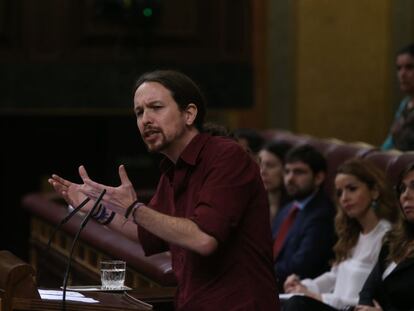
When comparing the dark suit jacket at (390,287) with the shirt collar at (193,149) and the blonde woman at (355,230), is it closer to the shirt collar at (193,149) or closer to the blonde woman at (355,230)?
the blonde woman at (355,230)

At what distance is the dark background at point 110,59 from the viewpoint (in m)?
7.99

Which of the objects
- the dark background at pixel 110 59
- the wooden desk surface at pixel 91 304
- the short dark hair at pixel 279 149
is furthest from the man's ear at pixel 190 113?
the dark background at pixel 110 59

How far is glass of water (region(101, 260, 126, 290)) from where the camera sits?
3141mm

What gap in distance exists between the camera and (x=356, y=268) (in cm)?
437

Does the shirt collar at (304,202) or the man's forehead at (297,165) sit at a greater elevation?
the man's forehead at (297,165)

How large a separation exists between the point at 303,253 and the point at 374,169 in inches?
23.2

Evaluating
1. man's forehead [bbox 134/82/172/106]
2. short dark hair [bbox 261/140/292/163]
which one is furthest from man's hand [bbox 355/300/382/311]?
short dark hair [bbox 261/140/292/163]

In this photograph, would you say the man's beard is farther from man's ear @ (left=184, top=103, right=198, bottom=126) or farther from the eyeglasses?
man's ear @ (left=184, top=103, right=198, bottom=126)

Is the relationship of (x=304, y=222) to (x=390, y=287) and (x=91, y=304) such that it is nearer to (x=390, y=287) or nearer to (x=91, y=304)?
(x=390, y=287)

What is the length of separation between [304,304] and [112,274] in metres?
1.10

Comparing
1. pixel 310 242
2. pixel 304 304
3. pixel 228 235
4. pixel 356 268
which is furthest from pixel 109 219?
pixel 310 242

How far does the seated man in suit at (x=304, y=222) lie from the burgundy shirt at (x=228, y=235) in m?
2.10

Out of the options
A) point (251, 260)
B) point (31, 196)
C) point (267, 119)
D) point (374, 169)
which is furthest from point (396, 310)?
point (267, 119)

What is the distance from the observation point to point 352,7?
1066 cm
